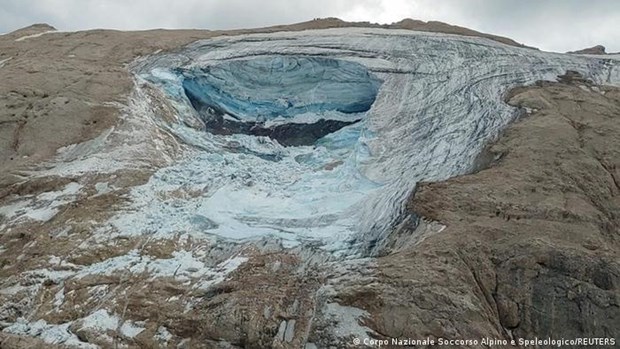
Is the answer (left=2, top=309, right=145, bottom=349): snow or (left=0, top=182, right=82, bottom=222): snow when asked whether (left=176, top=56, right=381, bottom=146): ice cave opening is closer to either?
(left=0, top=182, right=82, bottom=222): snow

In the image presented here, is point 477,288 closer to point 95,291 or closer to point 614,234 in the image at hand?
point 614,234

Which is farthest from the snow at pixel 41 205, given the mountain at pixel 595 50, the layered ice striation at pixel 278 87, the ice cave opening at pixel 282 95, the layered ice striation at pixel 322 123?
the mountain at pixel 595 50

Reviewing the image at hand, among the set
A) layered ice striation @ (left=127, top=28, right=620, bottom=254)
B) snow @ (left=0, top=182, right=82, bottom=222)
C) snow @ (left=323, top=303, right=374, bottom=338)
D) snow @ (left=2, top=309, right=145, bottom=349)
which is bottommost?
snow @ (left=2, top=309, right=145, bottom=349)

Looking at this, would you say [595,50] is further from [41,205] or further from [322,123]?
[41,205]

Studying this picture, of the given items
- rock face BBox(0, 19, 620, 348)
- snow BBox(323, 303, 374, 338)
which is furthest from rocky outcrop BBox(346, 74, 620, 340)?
snow BBox(323, 303, 374, 338)

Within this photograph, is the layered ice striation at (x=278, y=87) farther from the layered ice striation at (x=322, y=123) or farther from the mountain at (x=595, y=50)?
the mountain at (x=595, y=50)

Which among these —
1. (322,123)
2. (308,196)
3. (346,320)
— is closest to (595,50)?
(322,123)
